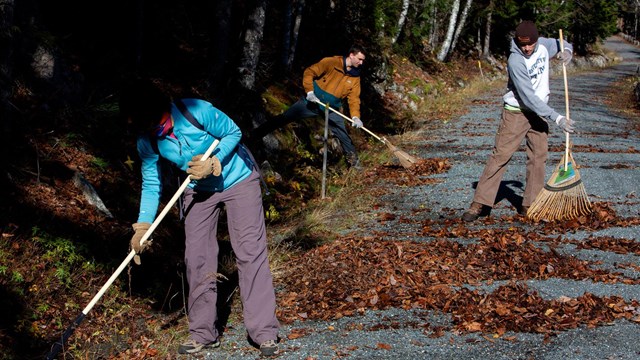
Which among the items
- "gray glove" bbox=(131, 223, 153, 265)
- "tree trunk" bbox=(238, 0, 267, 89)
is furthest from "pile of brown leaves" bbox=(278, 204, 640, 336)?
"tree trunk" bbox=(238, 0, 267, 89)

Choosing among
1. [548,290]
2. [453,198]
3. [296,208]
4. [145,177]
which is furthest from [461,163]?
Answer: [145,177]

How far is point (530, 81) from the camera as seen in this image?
6875mm

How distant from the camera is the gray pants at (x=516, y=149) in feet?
24.0

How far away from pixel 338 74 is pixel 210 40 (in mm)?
A: 3903

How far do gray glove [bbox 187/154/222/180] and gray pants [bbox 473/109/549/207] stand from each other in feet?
13.7

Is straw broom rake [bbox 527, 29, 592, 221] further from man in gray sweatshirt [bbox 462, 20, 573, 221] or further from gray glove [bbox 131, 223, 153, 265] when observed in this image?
gray glove [bbox 131, 223, 153, 265]

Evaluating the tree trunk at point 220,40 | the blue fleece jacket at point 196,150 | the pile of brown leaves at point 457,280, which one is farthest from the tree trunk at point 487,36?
the blue fleece jacket at point 196,150

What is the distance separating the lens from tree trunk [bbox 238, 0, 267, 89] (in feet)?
35.4

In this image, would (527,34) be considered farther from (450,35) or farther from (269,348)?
(450,35)

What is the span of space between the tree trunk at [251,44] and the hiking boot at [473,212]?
189 inches

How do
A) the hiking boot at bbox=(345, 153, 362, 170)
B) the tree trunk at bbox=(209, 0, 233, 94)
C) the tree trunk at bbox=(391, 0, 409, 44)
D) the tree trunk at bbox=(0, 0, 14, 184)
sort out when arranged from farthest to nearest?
1. the tree trunk at bbox=(391, 0, 409, 44)
2. the hiking boot at bbox=(345, 153, 362, 170)
3. the tree trunk at bbox=(209, 0, 233, 94)
4. the tree trunk at bbox=(0, 0, 14, 184)

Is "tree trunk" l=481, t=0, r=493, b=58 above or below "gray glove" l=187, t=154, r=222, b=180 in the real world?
above

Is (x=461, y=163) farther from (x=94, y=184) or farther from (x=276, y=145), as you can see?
(x=94, y=184)

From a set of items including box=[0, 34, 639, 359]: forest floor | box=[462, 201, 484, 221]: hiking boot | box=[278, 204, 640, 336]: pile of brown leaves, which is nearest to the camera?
box=[0, 34, 639, 359]: forest floor
